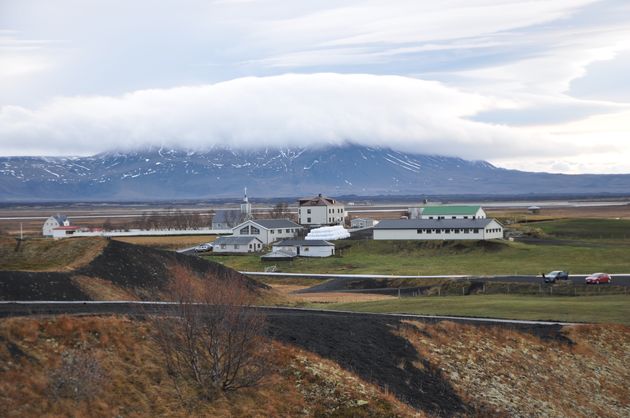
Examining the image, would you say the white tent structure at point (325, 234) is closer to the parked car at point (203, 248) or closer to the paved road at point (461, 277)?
the parked car at point (203, 248)

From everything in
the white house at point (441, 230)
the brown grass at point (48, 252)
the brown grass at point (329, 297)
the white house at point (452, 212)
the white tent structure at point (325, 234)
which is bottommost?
the brown grass at point (329, 297)

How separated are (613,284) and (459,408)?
36676 millimetres

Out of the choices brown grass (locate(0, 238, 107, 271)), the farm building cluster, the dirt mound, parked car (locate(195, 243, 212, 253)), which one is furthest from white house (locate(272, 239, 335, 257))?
brown grass (locate(0, 238, 107, 271))

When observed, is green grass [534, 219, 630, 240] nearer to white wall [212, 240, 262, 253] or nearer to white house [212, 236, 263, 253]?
white house [212, 236, 263, 253]

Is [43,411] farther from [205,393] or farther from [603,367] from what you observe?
[603,367]

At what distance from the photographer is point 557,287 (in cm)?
6494

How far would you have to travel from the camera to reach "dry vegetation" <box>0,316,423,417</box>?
83.1ft

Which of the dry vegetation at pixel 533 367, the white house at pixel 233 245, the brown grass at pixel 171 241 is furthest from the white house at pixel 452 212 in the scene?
the dry vegetation at pixel 533 367

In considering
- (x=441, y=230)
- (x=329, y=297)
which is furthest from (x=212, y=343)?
(x=441, y=230)

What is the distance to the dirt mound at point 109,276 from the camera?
142 ft

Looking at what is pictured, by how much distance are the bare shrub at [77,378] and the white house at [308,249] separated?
250ft

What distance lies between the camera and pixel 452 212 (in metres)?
128

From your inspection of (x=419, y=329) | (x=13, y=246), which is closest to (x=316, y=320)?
(x=419, y=329)

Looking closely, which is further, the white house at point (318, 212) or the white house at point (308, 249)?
the white house at point (318, 212)
